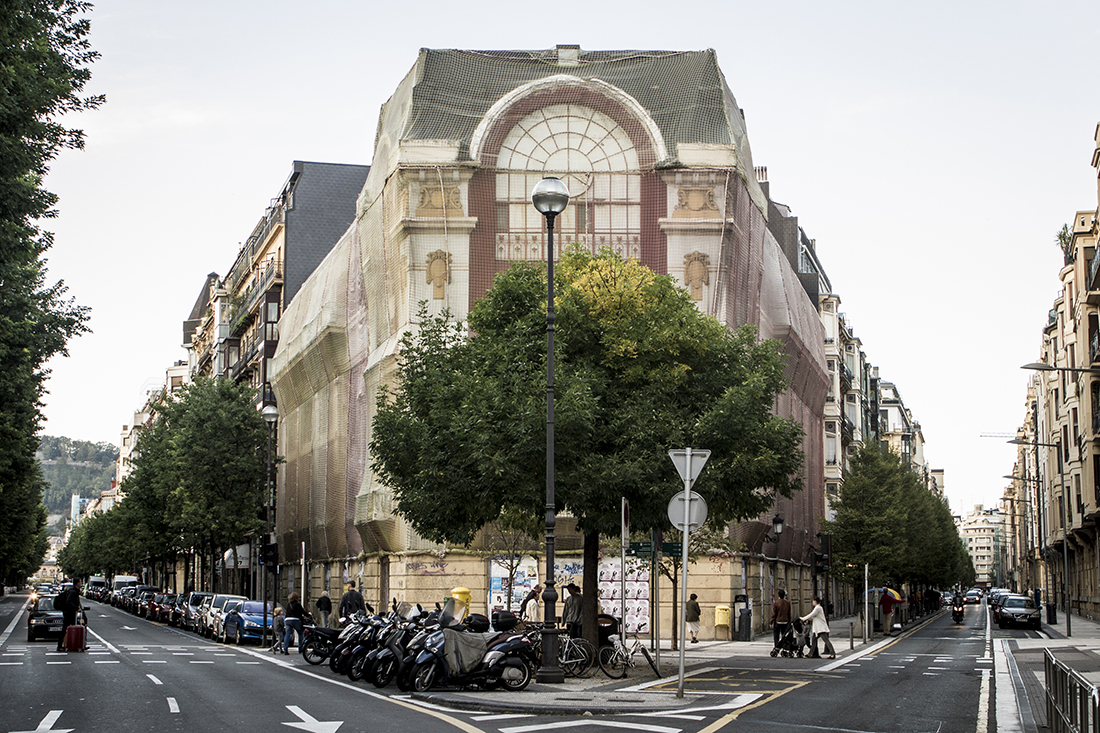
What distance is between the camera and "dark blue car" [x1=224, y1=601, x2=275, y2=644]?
3909 centimetres

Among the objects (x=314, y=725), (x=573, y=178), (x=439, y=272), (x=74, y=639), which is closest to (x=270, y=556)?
(x=74, y=639)

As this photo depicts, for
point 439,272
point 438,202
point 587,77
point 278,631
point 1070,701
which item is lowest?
point 278,631

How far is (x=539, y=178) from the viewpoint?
155 feet

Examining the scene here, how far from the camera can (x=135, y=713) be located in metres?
16.8

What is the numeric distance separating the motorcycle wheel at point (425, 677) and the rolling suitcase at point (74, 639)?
52.3ft

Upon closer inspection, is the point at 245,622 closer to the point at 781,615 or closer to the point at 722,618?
the point at 722,618

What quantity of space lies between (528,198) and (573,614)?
24.9m

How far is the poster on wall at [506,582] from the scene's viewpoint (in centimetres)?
4391

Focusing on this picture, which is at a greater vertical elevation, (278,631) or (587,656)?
(587,656)

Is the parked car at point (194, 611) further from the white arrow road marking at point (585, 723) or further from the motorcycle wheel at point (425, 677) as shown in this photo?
the white arrow road marking at point (585, 723)

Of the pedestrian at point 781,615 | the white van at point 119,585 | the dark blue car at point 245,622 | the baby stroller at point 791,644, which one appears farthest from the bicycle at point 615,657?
the white van at point 119,585

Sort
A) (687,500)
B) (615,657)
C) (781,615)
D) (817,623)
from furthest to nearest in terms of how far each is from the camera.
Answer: (781,615) → (817,623) → (615,657) → (687,500)

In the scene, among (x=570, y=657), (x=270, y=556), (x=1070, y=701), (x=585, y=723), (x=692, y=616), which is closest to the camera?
(x=1070, y=701)

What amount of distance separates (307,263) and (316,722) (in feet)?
178
